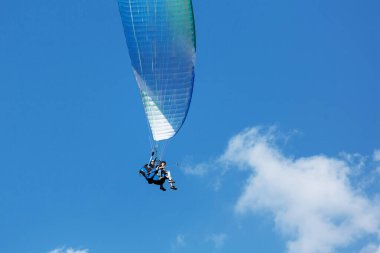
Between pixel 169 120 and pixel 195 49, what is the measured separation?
3.34 m

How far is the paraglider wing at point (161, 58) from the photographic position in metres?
29.6

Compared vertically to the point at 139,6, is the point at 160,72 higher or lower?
lower

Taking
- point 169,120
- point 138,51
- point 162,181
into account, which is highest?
point 138,51

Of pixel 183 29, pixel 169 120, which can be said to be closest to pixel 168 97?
pixel 169 120

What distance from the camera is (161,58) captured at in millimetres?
29891

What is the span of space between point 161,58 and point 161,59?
44 mm

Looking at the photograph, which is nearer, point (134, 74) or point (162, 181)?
point (162, 181)

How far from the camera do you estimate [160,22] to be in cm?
2964

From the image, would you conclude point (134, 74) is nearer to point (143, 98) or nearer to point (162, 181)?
point (143, 98)

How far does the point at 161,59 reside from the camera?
29.9 m

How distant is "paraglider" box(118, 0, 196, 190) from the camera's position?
2959 cm

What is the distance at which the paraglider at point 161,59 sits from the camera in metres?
29.6

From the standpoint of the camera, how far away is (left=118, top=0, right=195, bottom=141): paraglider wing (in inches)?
1165

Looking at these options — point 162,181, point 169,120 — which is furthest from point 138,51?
point 162,181
